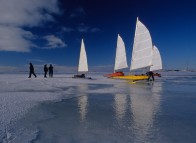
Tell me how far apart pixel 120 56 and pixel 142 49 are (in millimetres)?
8787

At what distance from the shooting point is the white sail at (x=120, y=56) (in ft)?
112

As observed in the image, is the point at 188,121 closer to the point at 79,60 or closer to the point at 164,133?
the point at 164,133

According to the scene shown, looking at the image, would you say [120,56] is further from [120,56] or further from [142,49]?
[142,49]

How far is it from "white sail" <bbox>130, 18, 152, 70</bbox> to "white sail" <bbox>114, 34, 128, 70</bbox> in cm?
828

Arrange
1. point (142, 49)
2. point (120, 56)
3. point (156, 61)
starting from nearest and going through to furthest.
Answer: point (142, 49) < point (120, 56) < point (156, 61)

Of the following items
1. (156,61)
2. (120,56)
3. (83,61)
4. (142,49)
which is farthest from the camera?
(156,61)

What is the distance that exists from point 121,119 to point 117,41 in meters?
29.1

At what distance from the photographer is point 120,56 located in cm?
3447

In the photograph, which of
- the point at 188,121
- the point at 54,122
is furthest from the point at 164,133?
the point at 54,122

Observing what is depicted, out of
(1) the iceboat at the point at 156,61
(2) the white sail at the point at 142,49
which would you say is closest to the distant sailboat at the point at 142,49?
(2) the white sail at the point at 142,49

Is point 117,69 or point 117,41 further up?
point 117,41

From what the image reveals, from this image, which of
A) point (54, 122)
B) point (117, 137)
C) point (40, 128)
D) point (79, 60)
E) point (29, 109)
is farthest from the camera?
point (79, 60)

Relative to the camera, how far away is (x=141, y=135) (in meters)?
4.80

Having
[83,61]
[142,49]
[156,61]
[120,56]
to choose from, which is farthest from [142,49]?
[156,61]
